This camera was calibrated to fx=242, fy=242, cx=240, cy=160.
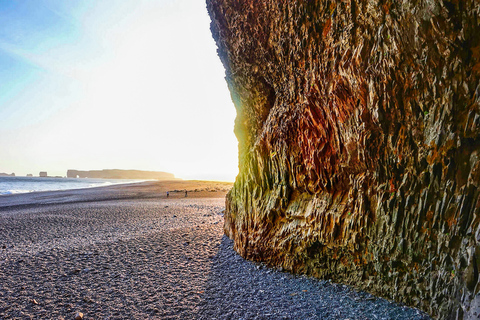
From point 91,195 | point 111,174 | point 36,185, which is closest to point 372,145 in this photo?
point 91,195

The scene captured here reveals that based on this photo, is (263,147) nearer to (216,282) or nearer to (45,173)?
(216,282)

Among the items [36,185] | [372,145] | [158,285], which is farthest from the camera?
[36,185]

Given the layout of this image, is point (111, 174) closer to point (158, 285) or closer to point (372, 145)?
point (158, 285)

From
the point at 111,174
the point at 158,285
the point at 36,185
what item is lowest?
the point at 111,174

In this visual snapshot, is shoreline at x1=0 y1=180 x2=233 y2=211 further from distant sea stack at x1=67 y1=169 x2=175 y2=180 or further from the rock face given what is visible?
distant sea stack at x1=67 y1=169 x2=175 y2=180

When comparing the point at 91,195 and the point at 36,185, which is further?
the point at 36,185

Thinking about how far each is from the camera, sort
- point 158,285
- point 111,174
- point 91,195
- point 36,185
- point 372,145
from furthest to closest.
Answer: point 111,174 → point 36,185 → point 91,195 → point 158,285 → point 372,145

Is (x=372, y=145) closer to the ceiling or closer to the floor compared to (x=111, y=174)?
closer to the ceiling

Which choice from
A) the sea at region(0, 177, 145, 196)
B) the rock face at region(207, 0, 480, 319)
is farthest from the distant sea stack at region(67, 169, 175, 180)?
the rock face at region(207, 0, 480, 319)

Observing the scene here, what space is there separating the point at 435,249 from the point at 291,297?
2.62 metres

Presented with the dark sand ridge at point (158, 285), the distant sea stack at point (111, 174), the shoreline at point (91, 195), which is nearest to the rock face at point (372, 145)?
the dark sand ridge at point (158, 285)

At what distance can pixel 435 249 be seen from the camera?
363 cm

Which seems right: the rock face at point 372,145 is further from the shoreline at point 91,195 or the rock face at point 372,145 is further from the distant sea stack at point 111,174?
the distant sea stack at point 111,174

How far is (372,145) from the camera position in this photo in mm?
4320
